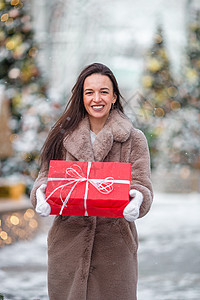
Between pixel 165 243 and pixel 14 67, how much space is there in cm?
288

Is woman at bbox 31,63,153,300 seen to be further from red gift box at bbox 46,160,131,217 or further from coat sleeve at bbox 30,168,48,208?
red gift box at bbox 46,160,131,217

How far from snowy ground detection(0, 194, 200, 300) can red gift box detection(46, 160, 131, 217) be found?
1.73m

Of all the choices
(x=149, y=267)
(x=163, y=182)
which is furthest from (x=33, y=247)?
(x=163, y=182)

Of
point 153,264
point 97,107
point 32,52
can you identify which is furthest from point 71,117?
point 32,52

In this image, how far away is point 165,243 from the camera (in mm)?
5703

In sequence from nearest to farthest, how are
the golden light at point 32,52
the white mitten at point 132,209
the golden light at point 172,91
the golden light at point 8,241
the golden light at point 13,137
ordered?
the white mitten at point 132,209, the golden light at point 8,241, the golden light at point 32,52, the golden light at point 13,137, the golden light at point 172,91

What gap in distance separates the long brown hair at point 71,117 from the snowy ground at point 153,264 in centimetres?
163

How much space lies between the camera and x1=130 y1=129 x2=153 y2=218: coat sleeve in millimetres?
1887

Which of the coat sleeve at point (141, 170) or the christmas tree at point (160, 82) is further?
the christmas tree at point (160, 82)

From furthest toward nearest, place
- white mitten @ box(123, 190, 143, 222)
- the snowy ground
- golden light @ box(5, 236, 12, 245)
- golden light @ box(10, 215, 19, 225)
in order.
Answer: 1. golden light @ box(10, 215, 19, 225)
2. golden light @ box(5, 236, 12, 245)
3. the snowy ground
4. white mitten @ box(123, 190, 143, 222)

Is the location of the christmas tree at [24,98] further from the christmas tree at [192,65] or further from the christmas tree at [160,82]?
the christmas tree at [192,65]

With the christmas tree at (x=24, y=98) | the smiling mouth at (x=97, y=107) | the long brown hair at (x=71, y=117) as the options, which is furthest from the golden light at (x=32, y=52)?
the smiling mouth at (x=97, y=107)

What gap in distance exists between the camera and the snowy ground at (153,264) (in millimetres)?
3590

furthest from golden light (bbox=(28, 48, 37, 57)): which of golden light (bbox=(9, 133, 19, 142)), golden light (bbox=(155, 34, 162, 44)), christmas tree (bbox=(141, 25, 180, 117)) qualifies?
golden light (bbox=(155, 34, 162, 44))
